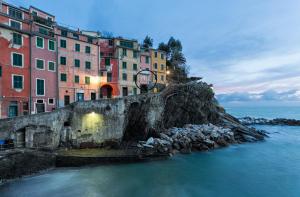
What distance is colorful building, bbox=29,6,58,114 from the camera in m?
25.6

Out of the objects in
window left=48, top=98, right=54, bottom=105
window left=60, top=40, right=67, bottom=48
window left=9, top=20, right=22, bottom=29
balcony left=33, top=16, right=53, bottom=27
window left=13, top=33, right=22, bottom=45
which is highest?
balcony left=33, top=16, right=53, bottom=27

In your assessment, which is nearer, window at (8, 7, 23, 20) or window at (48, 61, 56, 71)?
window at (8, 7, 23, 20)

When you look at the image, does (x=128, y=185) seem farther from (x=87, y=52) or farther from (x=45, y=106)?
(x=87, y=52)

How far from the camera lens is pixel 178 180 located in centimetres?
1927

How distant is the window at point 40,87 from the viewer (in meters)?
25.9

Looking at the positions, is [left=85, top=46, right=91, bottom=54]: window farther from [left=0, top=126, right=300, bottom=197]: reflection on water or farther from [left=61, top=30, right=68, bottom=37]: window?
[left=0, top=126, right=300, bottom=197]: reflection on water

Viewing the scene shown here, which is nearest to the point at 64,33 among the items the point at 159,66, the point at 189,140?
the point at 159,66

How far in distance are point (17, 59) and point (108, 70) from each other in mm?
13933

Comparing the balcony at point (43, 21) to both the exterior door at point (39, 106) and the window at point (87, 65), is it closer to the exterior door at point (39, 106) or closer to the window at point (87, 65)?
the window at point (87, 65)

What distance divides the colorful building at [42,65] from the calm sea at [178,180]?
35.3 ft

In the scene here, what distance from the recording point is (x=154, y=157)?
23.5 m

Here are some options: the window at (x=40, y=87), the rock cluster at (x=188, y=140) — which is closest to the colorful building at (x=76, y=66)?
the window at (x=40, y=87)

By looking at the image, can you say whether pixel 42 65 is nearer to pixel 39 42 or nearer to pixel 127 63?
pixel 39 42

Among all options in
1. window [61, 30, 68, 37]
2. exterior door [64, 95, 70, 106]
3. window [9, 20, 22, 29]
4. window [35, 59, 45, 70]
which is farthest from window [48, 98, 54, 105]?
window [61, 30, 68, 37]
